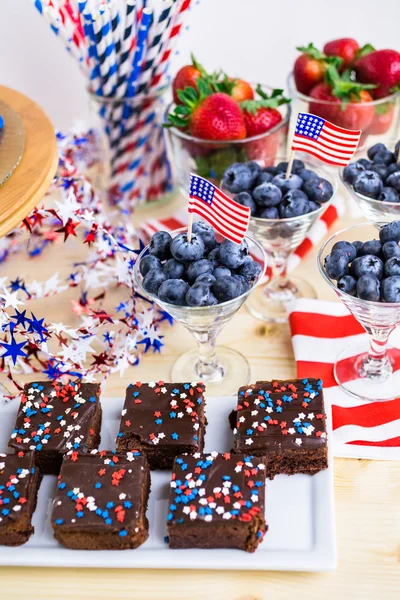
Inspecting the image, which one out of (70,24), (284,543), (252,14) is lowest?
(284,543)

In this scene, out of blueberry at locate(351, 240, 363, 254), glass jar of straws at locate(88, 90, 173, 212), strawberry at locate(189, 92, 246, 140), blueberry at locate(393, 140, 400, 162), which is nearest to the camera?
blueberry at locate(351, 240, 363, 254)

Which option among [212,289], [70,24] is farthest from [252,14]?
[212,289]

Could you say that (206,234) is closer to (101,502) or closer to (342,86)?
(101,502)

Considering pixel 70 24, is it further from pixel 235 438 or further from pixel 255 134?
pixel 235 438

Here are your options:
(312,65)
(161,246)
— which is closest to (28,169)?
(161,246)

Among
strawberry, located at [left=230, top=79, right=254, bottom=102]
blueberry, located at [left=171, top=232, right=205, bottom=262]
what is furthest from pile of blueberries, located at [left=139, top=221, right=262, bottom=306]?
strawberry, located at [left=230, top=79, right=254, bottom=102]

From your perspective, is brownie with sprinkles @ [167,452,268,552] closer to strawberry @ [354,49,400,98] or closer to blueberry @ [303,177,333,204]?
blueberry @ [303,177,333,204]

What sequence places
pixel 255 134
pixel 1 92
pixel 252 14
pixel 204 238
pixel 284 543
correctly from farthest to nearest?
pixel 252 14 < pixel 255 134 < pixel 1 92 < pixel 204 238 < pixel 284 543
